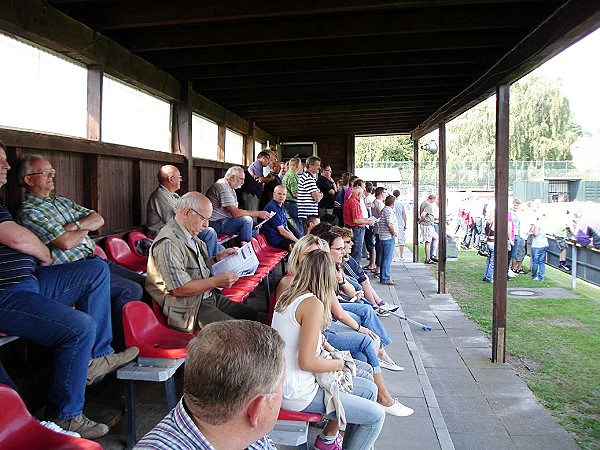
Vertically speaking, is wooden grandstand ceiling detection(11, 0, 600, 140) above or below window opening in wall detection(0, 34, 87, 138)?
above

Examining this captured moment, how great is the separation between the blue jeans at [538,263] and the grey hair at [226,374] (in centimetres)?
1184

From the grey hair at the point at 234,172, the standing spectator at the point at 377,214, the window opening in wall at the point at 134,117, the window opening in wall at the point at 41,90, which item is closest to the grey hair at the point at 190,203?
the window opening in wall at the point at 41,90

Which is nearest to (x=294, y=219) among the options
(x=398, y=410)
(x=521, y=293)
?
(x=398, y=410)

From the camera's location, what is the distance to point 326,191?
9461 millimetres

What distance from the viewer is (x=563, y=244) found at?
13641 mm

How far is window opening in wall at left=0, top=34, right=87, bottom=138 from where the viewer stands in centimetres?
360

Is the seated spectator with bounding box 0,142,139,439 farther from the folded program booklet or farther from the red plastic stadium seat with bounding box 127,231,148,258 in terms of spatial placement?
the red plastic stadium seat with bounding box 127,231,148,258

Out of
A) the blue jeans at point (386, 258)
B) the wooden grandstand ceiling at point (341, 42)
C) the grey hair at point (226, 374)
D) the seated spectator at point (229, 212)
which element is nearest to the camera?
the grey hair at point (226, 374)

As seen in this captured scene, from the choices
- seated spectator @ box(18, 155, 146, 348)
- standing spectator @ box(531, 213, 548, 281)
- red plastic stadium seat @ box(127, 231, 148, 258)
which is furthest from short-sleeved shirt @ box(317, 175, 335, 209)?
seated spectator @ box(18, 155, 146, 348)

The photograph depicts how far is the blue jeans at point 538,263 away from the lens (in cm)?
1198

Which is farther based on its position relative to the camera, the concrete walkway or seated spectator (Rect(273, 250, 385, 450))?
the concrete walkway

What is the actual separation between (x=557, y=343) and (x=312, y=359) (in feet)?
18.0

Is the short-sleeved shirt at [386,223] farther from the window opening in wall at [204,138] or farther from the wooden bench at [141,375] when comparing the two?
the wooden bench at [141,375]

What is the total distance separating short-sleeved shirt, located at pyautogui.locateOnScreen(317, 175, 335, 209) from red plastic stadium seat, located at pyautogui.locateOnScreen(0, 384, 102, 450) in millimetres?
7735
